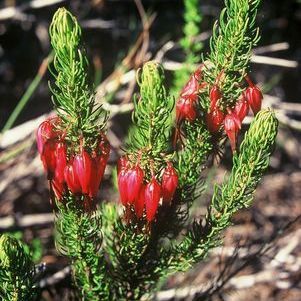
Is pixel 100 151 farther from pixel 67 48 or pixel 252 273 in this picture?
pixel 252 273

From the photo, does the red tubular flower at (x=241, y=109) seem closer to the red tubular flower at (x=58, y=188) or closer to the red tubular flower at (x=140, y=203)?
the red tubular flower at (x=140, y=203)

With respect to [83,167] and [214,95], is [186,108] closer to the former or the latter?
[214,95]

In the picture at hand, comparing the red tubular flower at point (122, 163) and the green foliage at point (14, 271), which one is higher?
the red tubular flower at point (122, 163)

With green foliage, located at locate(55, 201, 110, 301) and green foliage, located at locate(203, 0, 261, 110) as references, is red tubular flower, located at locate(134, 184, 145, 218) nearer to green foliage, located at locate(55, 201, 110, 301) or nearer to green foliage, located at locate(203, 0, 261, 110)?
green foliage, located at locate(55, 201, 110, 301)

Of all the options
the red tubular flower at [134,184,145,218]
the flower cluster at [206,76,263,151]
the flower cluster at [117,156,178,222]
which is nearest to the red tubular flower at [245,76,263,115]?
the flower cluster at [206,76,263,151]

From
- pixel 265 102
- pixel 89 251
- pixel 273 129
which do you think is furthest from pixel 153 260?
pixel 265 102

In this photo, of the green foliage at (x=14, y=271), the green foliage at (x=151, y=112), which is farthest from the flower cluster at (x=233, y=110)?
the green foliage at (x=14, y=271)

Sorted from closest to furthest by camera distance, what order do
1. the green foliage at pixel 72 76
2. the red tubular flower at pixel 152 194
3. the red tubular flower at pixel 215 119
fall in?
the green foliage at pixel 72 76 → the red tubular flower at pixel 152 194 → the red tubular flower at pixel 215 119
